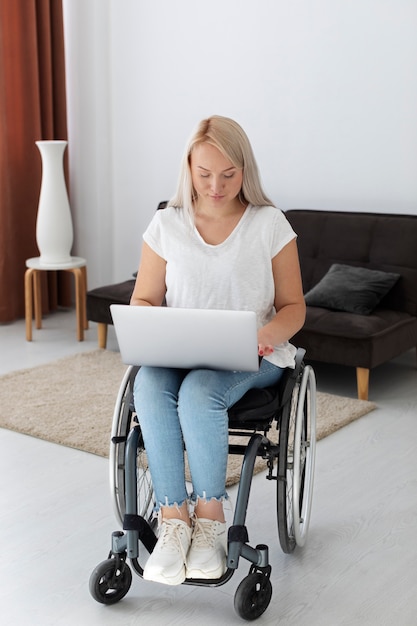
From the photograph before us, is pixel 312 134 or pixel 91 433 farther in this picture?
pixel 312 134

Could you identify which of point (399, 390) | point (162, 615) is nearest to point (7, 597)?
point (162, 615)

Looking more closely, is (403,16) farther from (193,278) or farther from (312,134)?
(193,278)

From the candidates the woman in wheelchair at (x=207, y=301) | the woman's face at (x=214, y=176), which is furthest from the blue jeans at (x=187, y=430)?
the woman's face at (x=214, y=176)

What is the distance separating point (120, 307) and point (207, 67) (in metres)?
2.90

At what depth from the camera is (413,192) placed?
4199 millimetres

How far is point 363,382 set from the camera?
11.9ft

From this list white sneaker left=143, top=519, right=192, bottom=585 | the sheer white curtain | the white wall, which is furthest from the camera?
the sheer white curtain

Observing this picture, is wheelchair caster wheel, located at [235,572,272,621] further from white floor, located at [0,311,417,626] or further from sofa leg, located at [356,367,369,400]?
sofa leg, located at [356,367,369,400]

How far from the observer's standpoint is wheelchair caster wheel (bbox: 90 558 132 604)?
6.84 ft

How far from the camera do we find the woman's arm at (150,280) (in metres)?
2.33

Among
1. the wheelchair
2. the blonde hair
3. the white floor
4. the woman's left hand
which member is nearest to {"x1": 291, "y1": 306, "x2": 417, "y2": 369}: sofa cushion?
the white floor

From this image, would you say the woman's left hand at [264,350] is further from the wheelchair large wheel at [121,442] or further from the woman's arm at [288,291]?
the wheelchair large wheel at [121,442]

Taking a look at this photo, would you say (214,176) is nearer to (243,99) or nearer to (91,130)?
(243,99)

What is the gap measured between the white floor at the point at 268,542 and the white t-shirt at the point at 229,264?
0.54 meters
